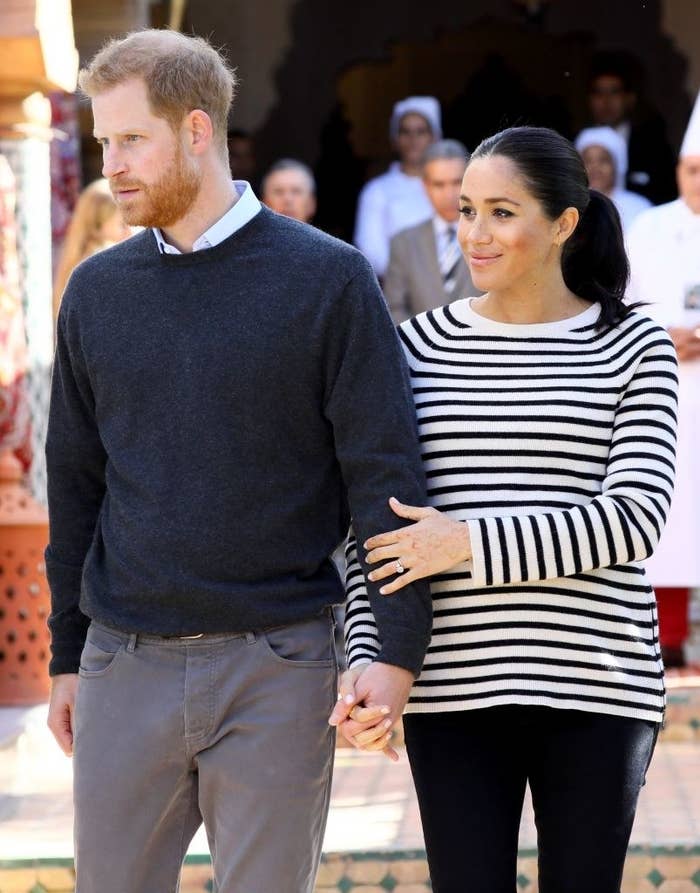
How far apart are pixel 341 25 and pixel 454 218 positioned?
4.46 meters

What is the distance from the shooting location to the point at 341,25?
10805 millimetres

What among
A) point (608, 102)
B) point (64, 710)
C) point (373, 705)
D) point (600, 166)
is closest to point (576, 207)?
point (373, 705)

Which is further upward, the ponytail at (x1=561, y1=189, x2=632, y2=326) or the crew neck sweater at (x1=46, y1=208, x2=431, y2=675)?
the ponytail at (x1=561, y1=189, x2=632, y2=326)

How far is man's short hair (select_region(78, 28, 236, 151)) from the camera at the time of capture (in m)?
2.58

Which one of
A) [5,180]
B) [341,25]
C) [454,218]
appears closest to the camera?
[5,180]

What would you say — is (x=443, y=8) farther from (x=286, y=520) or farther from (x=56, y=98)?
(x=286, y=520)

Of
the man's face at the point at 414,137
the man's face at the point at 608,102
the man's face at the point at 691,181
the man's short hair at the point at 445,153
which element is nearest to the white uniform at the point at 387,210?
the man's face at the point at 414,137

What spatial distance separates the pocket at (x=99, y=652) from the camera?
2.65 m

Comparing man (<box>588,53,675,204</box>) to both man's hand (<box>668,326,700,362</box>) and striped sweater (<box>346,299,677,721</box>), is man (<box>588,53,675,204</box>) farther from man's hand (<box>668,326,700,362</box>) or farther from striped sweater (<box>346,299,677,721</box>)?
striped sweater (<box>346,299,677,721</box>)

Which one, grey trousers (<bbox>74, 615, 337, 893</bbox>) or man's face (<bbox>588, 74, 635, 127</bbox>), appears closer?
grey trousers (<bbox>74, 615, 337, 893</bbox>)

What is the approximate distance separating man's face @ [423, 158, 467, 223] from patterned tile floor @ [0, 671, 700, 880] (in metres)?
2.16

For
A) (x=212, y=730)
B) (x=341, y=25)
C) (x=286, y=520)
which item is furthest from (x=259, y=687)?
(x=341, y=25)

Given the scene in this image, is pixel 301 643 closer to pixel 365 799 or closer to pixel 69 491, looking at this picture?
pixel 69 491

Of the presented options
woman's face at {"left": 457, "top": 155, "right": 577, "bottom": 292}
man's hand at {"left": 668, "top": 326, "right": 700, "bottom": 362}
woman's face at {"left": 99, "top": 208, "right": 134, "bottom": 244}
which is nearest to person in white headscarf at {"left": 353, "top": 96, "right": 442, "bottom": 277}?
woman's face at {"left": 99, "top": 208, "right": 134, "bottom": 244}
